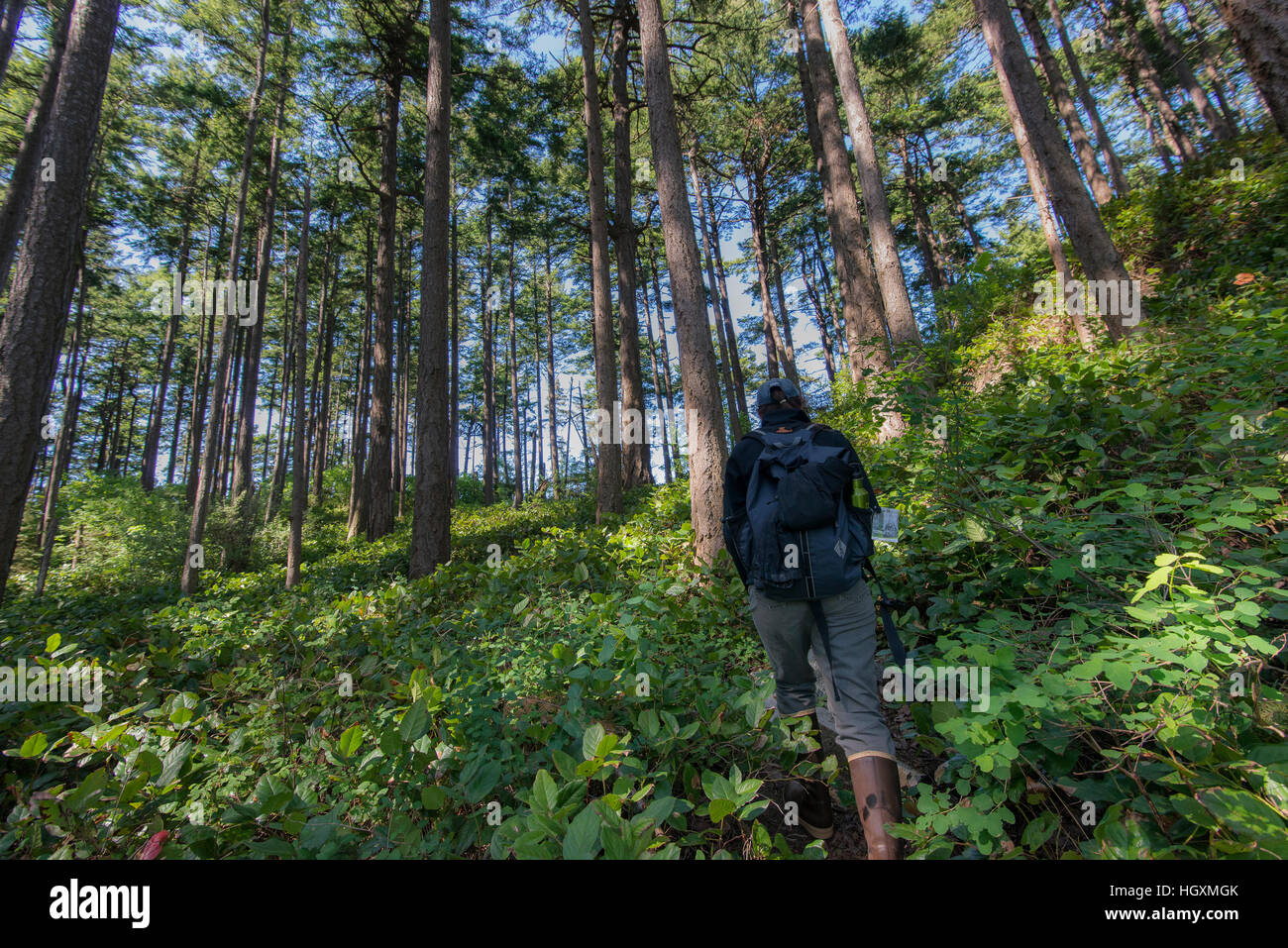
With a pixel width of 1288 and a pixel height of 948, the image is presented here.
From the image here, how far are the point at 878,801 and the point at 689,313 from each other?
489 cm

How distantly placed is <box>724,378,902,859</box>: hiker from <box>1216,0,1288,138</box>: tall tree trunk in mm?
4010

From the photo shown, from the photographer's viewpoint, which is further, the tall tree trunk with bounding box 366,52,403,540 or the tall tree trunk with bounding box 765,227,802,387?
the tall tree trunk with bounding box 765,227,802,387

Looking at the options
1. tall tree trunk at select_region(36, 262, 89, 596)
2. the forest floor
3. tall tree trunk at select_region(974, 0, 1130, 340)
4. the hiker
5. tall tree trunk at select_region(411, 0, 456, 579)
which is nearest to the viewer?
the forest floor

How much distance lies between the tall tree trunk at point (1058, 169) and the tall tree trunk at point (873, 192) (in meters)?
2.01

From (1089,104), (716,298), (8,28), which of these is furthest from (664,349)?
(8,28)

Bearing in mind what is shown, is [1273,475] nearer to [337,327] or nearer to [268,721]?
[268,721]

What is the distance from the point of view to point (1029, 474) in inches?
176

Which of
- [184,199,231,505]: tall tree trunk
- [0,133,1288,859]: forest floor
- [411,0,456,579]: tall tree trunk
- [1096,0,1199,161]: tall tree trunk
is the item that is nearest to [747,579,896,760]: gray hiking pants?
[0,133,1288,859]: forest floor

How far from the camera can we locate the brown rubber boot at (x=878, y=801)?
6.51 feet

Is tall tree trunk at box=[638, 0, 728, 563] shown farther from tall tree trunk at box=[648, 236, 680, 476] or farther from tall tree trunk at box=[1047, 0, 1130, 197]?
tall tree trunk at box=[1047, 0, 1130, 197]

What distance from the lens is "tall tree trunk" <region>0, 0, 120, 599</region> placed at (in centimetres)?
382

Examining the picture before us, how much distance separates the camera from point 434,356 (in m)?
7.80

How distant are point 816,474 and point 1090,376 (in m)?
3.77
